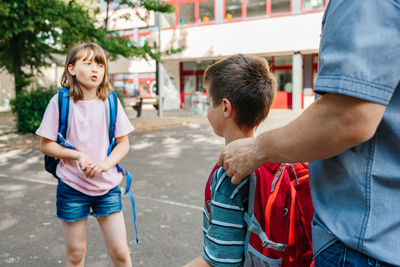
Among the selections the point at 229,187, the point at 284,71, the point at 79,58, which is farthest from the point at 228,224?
the point at 284,71

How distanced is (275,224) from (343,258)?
313mm

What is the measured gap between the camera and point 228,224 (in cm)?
141

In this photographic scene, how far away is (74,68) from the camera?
8.42ft

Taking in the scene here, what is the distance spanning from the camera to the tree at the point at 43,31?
1043 cm

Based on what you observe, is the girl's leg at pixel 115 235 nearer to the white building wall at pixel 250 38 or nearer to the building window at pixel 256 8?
the white building wall at pixel 250 38

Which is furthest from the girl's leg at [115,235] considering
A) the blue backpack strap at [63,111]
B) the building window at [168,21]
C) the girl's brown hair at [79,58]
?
the building window at [168,21]

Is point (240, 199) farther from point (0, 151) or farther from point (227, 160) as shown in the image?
point (0, 151)

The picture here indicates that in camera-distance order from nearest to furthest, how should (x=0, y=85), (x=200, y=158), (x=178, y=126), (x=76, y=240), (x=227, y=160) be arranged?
1. (x=227, y=160)
2. (x=76, y=240)
3. (x=200, y=158)
4. (x=178, y=126)
5. (x=0, y=85)

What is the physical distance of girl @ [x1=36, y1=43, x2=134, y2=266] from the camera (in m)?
2.45

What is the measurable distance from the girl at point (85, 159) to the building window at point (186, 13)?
23.8 meters

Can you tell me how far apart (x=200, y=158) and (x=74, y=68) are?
19.1 feet

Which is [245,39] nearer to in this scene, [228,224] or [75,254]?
[75,254]

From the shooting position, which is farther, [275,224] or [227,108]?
[227,108]

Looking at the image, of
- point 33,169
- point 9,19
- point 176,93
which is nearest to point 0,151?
point 33,169
